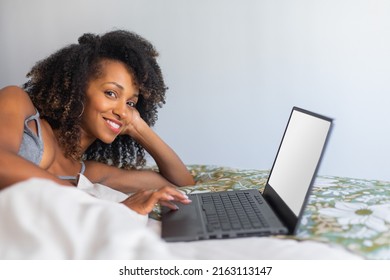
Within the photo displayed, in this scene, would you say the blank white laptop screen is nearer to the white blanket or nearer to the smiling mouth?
the white blanket

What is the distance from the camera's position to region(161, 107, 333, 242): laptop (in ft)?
3.17

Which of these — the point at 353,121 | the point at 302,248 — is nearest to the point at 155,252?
the point at 302,248

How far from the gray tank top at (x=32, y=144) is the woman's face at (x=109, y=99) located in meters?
0.18

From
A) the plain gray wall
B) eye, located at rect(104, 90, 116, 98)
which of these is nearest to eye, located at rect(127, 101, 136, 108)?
eye, located at rect(104, 90, 116, 98)

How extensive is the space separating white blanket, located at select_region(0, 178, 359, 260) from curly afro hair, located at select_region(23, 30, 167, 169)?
2.42 feet

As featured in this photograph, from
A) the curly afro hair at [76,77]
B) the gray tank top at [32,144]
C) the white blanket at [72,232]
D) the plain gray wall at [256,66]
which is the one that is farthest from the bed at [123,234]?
the plain gray wall at [256,66]

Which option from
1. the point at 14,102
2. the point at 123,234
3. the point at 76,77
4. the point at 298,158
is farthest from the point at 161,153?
the point at 123,234

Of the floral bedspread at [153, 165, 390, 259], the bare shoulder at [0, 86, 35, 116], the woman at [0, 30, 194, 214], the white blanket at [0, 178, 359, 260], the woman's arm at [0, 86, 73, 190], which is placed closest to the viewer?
the white blanket at [0, 178, 359, 260]

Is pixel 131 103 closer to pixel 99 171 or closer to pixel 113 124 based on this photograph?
pixel 113 124

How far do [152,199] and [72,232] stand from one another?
1.25 feet

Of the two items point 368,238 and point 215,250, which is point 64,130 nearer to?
point 215,250

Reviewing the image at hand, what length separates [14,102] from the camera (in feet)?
4.23

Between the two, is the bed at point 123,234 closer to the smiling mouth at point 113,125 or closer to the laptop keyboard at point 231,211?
the laptop keyboard at point 231,211
